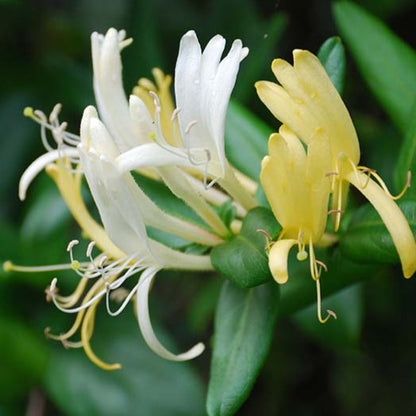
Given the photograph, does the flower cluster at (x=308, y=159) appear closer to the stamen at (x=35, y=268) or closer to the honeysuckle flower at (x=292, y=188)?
the honeysuckle flower at (x=292, y=188)

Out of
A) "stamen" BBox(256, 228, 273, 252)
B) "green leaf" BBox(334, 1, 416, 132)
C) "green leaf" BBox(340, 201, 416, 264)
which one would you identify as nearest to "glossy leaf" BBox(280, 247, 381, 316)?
"green leaf" BBox(340, 201, 416, 264)

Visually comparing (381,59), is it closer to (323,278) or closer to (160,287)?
(323,278)

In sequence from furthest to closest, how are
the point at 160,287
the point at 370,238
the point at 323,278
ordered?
the point at 160,287, the point at 323,278, the point at 370,238

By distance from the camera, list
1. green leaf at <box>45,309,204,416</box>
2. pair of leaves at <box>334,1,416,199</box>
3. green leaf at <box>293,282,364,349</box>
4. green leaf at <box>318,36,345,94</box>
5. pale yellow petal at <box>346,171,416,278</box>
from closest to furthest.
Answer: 1. pale yellow petal at <box>346,171,416,278</box>
2. green leaf at <box>318,36,345,94</box>
3. pair of leaves at <box>334,1,416,199</box>
4. green leaf at <box>293,282,364,349</box>
5. green leaf at <box>45,309,204,416</box>

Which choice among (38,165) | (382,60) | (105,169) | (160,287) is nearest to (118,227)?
(105,169)

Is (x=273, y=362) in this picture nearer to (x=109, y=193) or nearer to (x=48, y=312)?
(x=48, y=312)

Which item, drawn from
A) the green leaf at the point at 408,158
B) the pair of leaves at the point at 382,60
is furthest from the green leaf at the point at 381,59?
the green leaf at the point at 408,158

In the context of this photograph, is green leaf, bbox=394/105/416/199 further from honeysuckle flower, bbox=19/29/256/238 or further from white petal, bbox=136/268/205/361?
white petal, bbox=136/268/205/361

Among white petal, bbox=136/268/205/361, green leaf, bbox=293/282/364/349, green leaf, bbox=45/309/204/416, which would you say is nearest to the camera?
white petal, bbox=136/268/205/361
